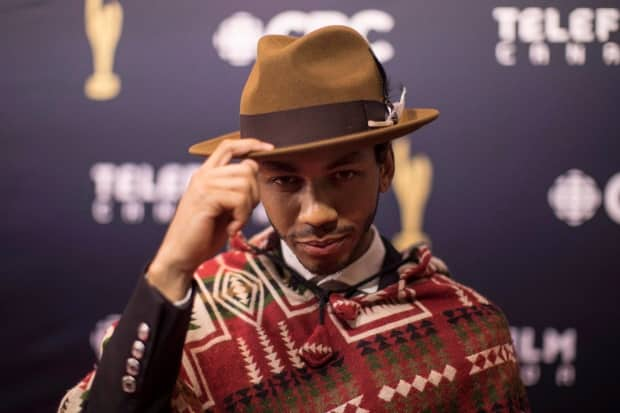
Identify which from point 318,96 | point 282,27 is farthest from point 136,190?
point 318,96

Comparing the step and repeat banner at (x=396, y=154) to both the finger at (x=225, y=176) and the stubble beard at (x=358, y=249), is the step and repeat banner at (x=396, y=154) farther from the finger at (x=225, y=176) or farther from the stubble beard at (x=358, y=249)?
the finger at (x=225, y=176)

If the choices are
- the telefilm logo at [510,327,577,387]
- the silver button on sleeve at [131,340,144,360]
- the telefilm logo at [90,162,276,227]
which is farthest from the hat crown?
the telefilm logo at [510,327,577,387]

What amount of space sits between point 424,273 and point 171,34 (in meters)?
1.10

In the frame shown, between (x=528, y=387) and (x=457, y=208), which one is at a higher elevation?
(x=457, y=208)

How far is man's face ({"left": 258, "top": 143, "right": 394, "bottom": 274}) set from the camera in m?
1.15

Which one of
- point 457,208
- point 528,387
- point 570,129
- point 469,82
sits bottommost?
point 528,387

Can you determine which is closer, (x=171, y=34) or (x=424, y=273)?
(x=424, y=273)

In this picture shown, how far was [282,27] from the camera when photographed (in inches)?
77.2

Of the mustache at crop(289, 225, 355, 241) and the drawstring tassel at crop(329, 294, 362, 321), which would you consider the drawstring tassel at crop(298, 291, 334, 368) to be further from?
the mustache at crop(289, 225, 355, 241)

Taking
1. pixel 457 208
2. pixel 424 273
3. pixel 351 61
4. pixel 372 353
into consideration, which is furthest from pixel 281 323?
pixel 457 208

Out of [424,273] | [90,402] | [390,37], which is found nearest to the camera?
[90,402]

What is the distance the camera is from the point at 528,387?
2.06m

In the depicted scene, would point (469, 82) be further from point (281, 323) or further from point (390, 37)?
point (281, 323)

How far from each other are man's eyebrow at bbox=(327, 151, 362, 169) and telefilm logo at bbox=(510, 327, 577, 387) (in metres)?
1.13
